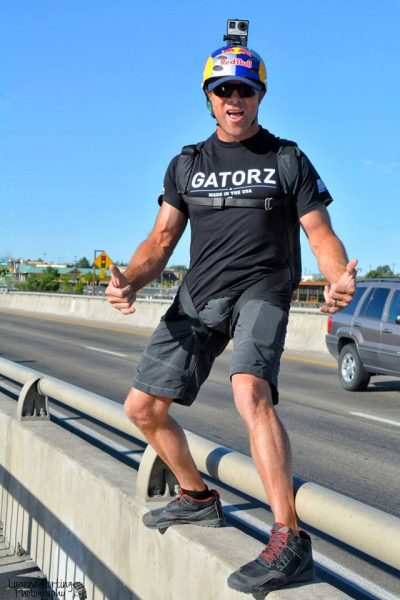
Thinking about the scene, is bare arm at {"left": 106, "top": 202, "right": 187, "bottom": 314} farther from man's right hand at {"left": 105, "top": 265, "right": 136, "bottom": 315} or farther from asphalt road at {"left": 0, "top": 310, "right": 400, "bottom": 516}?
asphalt road at {"left": 0, "top": 310, "right": 400, "bottom": 516}

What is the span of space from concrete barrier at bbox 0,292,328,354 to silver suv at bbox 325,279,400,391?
276 inches

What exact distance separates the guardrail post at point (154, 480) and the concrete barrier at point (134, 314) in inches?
702

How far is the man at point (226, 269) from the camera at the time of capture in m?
3.50

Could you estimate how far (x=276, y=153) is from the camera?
3.64m

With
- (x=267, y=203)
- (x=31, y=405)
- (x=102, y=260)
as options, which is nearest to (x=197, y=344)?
(x=267, y=203)

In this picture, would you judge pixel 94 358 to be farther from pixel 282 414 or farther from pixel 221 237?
pixel 221 237

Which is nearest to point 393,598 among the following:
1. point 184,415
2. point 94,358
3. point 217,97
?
point 217,97

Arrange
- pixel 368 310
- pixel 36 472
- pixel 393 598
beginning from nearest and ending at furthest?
1. pixel 393 598
2. pixel 36 472
3. pixel 368 310

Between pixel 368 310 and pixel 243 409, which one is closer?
pixel 243 409

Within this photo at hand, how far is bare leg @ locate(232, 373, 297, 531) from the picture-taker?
125 inches

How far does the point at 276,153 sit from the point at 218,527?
155cm


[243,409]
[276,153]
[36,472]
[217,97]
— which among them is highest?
[217,97]

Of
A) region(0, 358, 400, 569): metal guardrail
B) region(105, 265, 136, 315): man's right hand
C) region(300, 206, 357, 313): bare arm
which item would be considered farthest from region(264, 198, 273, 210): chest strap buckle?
region(0, 358, 400, 569): metal guardrail

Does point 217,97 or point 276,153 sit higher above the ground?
point 217,97
